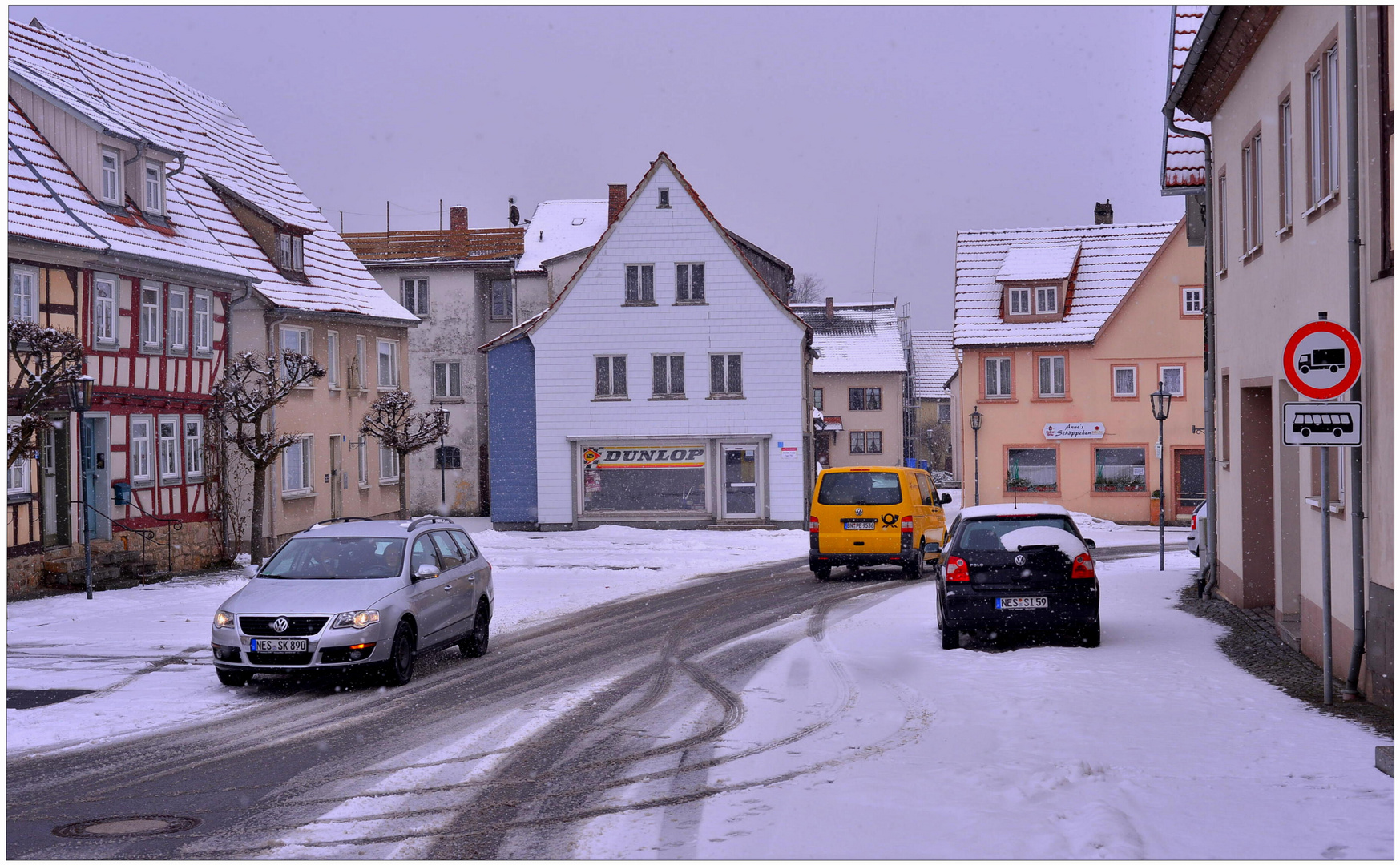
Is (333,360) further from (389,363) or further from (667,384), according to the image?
(667,384)

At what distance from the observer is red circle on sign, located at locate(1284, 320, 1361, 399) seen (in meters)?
10.0

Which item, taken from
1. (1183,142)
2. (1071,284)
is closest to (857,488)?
(1183,142)

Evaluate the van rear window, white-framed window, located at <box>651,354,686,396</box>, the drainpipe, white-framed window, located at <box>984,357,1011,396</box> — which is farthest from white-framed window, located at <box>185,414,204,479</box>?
white-framed window, located at <box>984,357,1011,396</box>

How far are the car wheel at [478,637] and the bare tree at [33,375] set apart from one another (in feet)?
26.7

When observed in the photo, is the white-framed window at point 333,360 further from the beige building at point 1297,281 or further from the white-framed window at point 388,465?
the beige building at point 1297,281

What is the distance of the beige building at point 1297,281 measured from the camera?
10516mm

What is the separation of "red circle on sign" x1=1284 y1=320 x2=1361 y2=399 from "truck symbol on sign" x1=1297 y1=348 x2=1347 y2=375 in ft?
0.12

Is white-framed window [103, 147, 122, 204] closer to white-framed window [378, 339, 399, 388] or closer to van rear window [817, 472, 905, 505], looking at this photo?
white-framed window [378, 339, 399, 388]

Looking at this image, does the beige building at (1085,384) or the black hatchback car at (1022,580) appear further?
the beige building at (1085,384)

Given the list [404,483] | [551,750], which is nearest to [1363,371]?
[551,750]

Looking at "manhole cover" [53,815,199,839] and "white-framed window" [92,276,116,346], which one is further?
"white-framed window" [92,276,116,346]

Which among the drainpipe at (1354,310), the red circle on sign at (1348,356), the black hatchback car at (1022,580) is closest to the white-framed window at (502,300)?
the black hatchback car at (1022,580)

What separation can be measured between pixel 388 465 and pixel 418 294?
10.9 m

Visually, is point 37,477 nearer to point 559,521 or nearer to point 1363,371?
point 559,521
